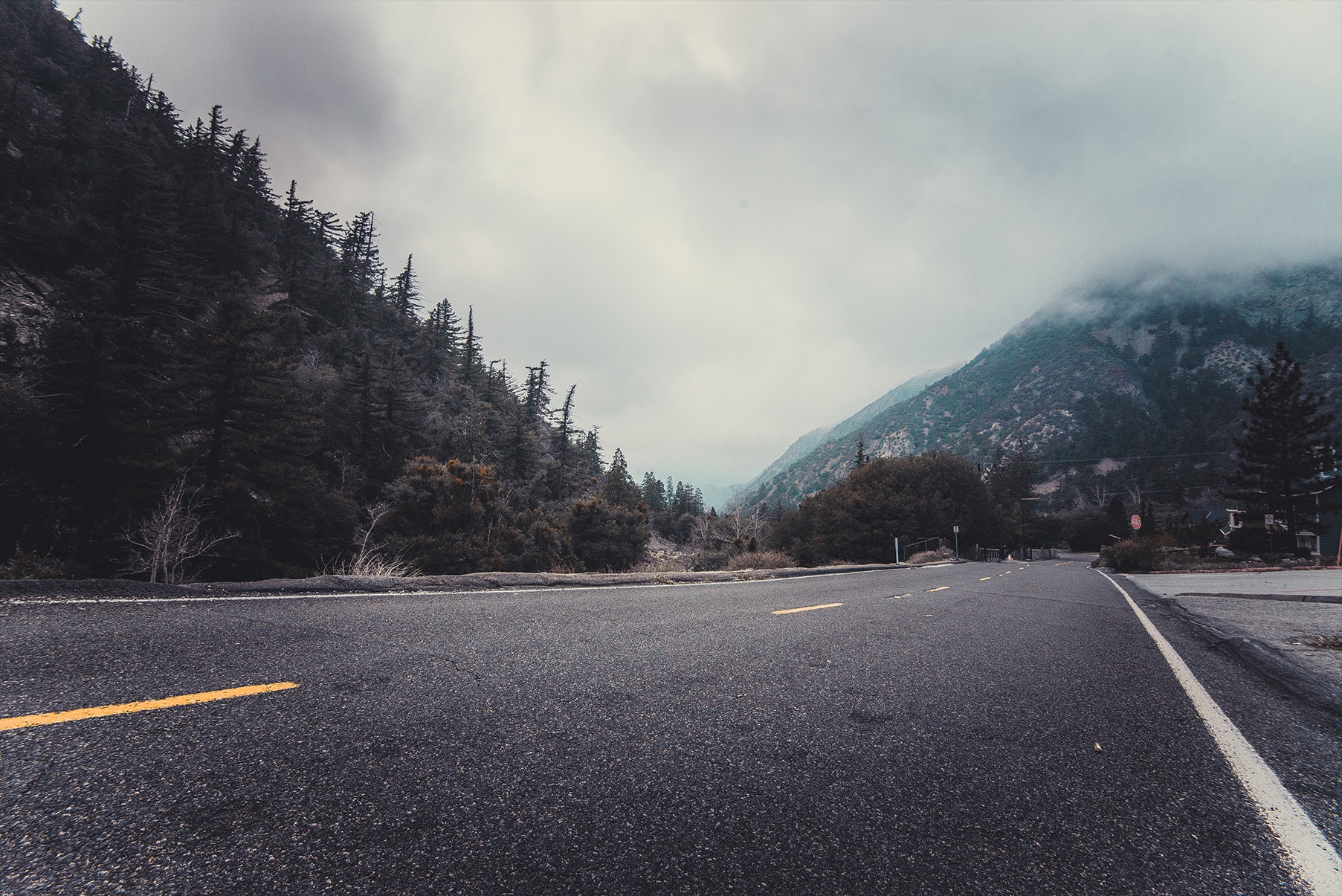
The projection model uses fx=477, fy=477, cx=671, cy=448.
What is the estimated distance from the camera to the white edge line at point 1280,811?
1331 millimetres

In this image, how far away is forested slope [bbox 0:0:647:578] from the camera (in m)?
14.3

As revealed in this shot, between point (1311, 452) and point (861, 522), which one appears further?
point (861, 522)

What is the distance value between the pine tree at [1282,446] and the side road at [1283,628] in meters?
24.8

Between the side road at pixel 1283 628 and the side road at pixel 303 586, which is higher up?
the side road at pixel 303 586

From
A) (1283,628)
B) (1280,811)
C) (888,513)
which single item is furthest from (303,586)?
(888,513)

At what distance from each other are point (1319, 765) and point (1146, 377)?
842ft

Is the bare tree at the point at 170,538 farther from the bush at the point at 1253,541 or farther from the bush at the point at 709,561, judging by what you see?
the bush at the point at 1253,541

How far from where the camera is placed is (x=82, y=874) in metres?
1.09

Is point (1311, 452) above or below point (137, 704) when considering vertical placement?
above

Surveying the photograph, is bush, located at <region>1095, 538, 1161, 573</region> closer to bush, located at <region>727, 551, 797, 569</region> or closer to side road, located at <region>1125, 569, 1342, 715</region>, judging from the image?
side road, located at <region>1125, 569, 1342, 715</region>

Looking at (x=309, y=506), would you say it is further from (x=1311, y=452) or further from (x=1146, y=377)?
(x=1146, y=377)

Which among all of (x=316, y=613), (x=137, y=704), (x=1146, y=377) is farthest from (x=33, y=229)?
(x=1146, y=377)

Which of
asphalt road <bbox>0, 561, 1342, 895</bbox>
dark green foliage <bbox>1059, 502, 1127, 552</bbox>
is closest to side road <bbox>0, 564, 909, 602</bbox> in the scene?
asphalt road <bbox>0, 561, 1342, 895</bbox>

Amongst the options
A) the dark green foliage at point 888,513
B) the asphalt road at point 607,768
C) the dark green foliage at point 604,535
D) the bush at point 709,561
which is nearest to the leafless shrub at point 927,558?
the dark green foliage at point 888,513
